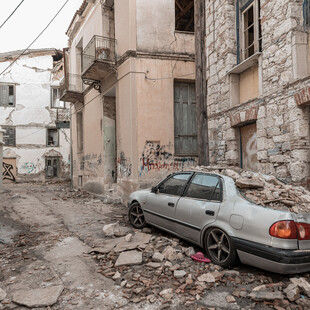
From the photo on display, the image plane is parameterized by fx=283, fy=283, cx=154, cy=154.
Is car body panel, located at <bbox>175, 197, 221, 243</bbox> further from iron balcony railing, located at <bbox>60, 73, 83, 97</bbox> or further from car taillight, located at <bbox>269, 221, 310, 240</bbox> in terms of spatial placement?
iron balcony railing, located at <bbox>60, 73, 83, 97</bbox>

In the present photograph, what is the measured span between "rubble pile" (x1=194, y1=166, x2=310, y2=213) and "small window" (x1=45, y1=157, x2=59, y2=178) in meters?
21.6

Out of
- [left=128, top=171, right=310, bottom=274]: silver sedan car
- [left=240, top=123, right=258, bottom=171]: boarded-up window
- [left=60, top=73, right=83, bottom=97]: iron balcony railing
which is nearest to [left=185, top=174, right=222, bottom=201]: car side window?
[left=128, top=171, right=310, bottom=274]: silver sedan car

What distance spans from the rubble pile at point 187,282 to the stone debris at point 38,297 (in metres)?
0.73

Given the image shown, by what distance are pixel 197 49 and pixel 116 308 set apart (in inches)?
229

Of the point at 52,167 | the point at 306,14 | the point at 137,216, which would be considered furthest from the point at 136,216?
the point at 52,167

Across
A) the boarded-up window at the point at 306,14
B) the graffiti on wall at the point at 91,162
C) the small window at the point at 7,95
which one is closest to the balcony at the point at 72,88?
the graffiti on wall at the point at 91,162

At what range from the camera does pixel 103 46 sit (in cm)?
1116

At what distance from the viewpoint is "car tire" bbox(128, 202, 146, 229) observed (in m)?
6.11

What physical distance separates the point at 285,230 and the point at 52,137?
23.6 m

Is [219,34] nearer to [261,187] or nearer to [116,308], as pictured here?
[261,187]

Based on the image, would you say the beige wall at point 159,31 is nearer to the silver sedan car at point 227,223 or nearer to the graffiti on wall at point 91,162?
the graffiti on wall at point 91,162

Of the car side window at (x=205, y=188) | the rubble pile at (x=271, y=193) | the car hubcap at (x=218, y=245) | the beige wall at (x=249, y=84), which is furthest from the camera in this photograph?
the beige wall at (x=249, y=84)

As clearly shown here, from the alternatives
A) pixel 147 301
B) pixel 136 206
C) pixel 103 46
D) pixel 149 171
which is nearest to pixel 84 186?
pixel 149 171

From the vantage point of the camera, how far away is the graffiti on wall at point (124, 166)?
33.0 ft
